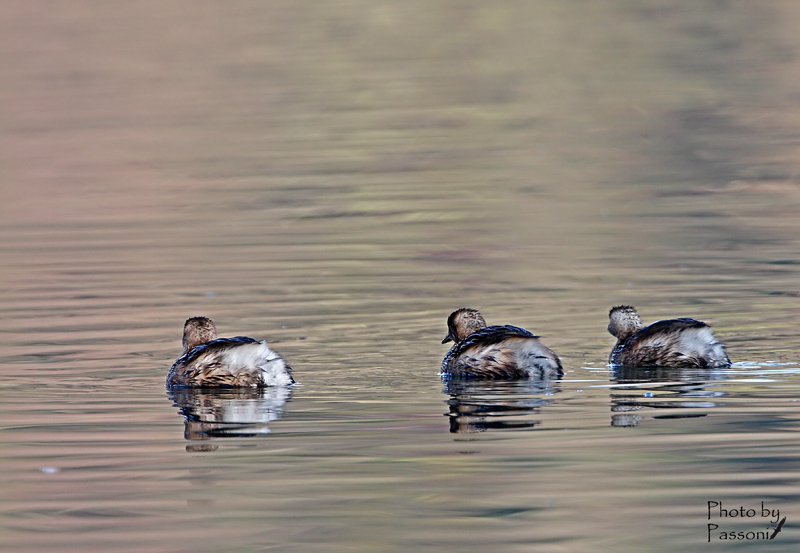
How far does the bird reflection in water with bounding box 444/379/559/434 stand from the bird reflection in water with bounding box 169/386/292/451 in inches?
43.6

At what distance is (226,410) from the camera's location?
10.2m

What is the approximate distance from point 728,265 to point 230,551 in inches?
378

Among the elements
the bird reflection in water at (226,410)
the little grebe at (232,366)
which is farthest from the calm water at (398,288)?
the little grebe at (232,366)

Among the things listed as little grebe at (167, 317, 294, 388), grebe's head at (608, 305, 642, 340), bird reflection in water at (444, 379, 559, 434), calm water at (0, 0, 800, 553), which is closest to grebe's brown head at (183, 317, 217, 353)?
calm water at (0, 0, 800, 553)

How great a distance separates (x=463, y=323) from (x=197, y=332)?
199 centimetres

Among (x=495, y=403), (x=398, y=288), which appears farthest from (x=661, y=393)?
(x=398, y=288)

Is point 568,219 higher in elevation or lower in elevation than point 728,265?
higher

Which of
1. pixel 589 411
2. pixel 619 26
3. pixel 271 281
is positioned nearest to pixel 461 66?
pixel 619 26

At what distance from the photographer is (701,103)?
1267 inches

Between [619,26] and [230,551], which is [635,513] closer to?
[230,551]

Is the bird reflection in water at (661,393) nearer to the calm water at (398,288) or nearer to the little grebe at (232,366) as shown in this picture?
the calm water at (398,288)

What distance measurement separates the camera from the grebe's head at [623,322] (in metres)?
12.1

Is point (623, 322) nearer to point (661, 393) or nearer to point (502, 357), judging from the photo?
point (502, 357)

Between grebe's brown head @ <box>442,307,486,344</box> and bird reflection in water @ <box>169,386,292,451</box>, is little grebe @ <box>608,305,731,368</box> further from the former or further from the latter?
bird reflection in water @ <box>169,386,292,451</box>
